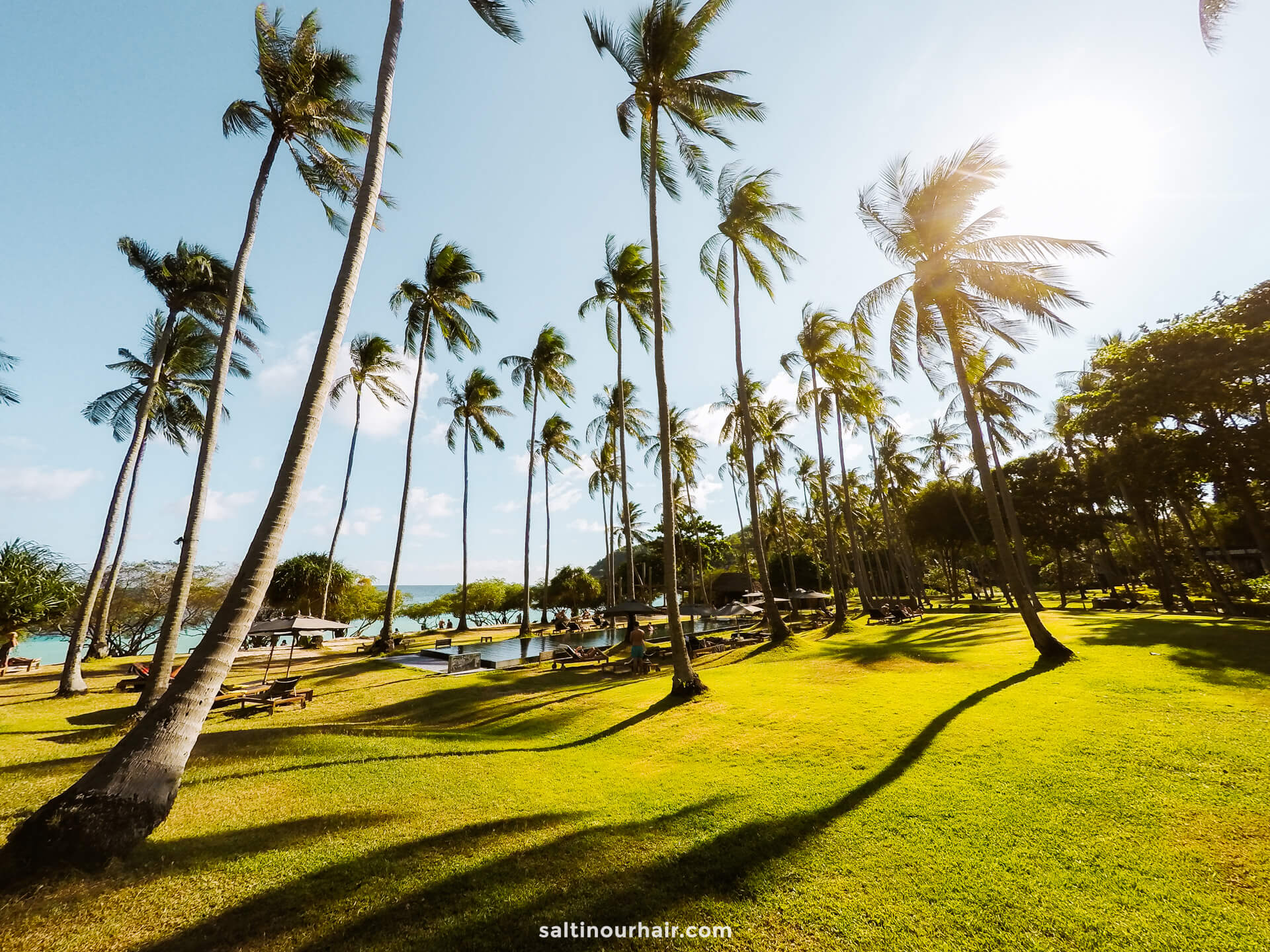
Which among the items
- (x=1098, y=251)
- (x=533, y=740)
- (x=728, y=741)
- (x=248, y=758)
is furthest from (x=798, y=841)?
(x=1098, y=251)

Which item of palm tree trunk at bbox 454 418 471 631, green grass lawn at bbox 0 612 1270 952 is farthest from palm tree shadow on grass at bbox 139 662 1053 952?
palm tree trunk at bbox 454 418 471 631

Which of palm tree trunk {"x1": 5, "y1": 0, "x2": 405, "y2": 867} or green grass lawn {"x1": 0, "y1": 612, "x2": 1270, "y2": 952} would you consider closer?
green grass lawn {"x1": 0, "y1": 612, "x2": 1270, "y2": 952}

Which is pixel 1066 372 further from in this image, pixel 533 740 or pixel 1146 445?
pixel 533 740

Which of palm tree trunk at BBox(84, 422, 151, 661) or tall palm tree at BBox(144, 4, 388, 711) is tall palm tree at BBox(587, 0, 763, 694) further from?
palm tree trunk at BBox(84, 422, 151, 661)

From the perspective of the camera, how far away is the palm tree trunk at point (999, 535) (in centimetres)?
1169

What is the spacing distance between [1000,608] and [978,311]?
2411 cm

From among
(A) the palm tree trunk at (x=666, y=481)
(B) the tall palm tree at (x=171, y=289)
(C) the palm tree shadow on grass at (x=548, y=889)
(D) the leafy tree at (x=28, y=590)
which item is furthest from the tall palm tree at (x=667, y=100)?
(D) the leafy tree at (x=28, y=590)

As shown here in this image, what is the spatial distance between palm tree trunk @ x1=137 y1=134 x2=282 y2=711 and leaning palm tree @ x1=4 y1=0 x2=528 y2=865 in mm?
5807

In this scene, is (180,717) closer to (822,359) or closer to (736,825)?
(736,825)

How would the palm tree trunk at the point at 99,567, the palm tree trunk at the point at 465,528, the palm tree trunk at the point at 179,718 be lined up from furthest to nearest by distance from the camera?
the palm tree trunk at the point at 465,528
the palm tree trunk at the point at 99,567
the palm tree trunk at the point at 179,718

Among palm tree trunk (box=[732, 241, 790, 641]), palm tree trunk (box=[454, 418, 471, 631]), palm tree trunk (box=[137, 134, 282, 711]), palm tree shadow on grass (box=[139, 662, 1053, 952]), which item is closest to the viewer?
palm tree shadow on grass (box=[139, 662, 1053, 952])

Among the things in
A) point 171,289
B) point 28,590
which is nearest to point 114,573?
point 28,590

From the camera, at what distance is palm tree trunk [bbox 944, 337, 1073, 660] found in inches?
460

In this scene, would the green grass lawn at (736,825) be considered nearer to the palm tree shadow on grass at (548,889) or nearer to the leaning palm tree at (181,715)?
the palm tree shadow on grass at (548,889)
